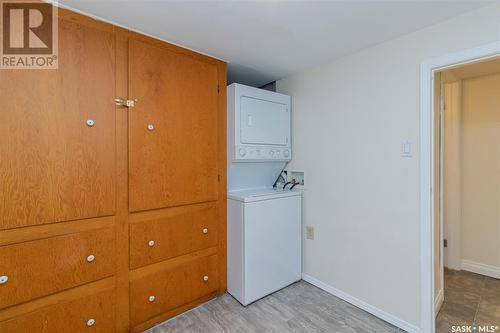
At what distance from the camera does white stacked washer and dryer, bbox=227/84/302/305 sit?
209cm

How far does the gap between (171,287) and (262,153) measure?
4.58ft

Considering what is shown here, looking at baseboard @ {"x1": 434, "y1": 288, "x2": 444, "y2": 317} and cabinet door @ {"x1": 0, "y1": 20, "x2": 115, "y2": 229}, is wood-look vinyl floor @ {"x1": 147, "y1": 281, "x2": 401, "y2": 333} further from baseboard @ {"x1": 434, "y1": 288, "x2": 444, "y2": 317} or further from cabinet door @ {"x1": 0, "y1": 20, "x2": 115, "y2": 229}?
cabinet door @ {"x1": 0, "y1": 20, "x2": 115, "y2": 229}

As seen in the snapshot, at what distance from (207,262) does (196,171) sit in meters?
0.82

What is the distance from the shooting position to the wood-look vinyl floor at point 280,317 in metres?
1.78

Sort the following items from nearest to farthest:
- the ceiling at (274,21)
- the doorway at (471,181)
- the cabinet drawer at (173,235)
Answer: the ceiling at (274,21), the cabinet drawer at (173,235), the doorway at (471,181)

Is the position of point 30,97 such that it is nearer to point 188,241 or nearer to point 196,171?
point 196,171

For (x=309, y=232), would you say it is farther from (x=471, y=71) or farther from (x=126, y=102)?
(x=471, y=71)

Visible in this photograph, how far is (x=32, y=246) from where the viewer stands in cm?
134

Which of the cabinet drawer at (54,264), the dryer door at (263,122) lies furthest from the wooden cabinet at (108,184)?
the dryer door at (263,122)

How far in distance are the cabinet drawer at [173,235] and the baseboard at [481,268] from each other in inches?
109

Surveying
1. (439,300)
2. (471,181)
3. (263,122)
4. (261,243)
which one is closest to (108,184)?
(261,243)

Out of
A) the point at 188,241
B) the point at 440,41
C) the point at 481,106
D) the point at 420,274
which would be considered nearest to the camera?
the point at 440,41

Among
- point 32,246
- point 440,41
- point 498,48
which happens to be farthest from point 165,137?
point 498,48

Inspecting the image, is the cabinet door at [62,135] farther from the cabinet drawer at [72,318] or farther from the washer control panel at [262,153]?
the washer control panel at [262,153]
